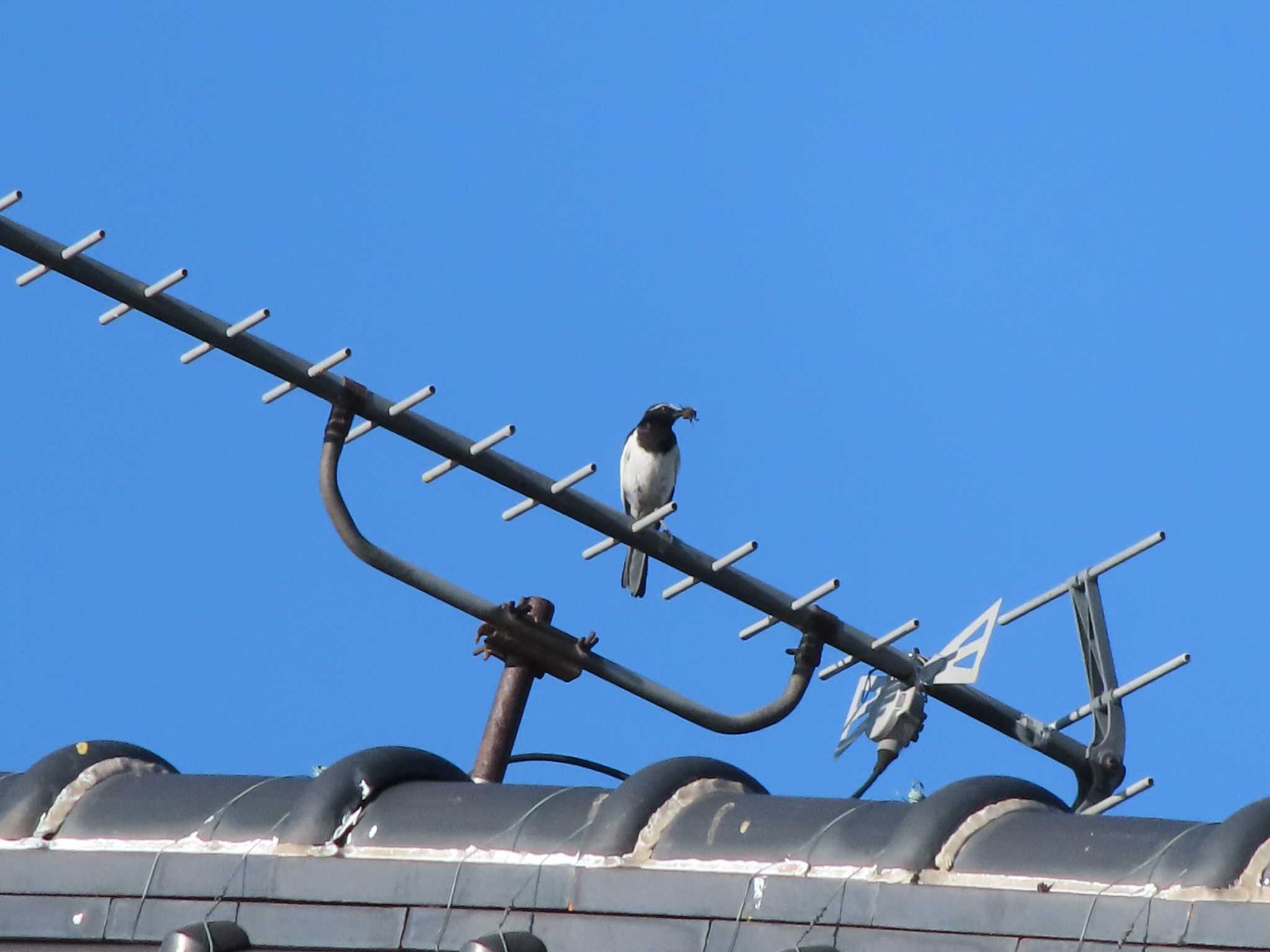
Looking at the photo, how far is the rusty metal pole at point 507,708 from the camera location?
591cm

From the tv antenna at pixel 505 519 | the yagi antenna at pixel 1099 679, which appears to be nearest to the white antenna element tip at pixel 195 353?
the tv antenna at pixel 505 519

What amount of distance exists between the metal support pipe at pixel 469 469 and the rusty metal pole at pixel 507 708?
0.48 feet

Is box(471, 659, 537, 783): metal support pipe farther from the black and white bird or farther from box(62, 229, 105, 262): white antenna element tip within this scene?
the black and white bird

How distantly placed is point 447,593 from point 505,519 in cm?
52

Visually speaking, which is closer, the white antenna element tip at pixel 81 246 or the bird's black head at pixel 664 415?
the white antenna element tip at pixel 81 246

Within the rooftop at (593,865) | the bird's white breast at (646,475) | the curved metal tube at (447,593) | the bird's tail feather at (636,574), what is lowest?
the rooftop at (593,865)

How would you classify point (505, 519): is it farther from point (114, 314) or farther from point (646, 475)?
point (646, 475)

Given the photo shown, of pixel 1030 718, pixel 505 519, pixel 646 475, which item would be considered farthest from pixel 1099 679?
pixel 646 475

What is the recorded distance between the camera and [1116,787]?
759 cm

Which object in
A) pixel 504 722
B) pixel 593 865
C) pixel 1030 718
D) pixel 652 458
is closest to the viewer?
pixel 593 865

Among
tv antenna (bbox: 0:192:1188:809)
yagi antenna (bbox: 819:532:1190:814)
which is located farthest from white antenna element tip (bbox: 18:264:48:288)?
yagi antenna (bbox: 819:532:1190:814)

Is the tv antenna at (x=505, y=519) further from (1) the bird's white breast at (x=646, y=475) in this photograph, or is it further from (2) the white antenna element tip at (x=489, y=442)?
(1) the bird's white breast at (x=646, y=475)

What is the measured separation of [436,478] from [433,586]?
17.0 inches

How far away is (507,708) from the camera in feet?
19.8
